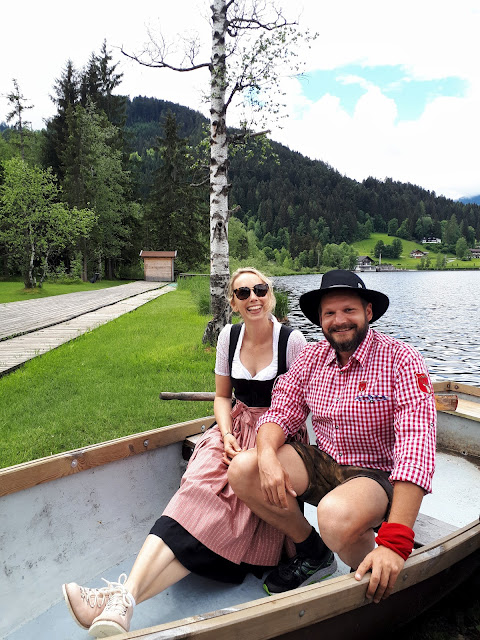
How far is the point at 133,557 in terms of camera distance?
3.11m

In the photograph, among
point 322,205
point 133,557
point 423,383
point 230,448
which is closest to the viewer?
point 423,383

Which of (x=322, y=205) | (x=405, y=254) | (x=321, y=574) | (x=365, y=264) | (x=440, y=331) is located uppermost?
(x=322, y=205)

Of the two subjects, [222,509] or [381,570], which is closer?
[381,570]

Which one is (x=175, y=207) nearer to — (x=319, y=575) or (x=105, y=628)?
(x=319, y=575)

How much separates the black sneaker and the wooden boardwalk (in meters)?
6.85

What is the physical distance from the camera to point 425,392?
224 centimetres

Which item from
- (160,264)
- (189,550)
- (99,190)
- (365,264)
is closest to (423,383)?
(189,550)

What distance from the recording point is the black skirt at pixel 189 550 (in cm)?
240

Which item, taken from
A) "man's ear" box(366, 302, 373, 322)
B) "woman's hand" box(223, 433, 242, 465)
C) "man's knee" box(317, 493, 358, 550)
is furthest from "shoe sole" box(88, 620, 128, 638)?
"man's ear" box(366, 302, 373, 322)

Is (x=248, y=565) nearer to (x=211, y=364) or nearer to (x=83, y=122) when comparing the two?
A: (x=211, y=364)

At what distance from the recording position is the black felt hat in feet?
8.00

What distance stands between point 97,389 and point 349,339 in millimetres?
6075

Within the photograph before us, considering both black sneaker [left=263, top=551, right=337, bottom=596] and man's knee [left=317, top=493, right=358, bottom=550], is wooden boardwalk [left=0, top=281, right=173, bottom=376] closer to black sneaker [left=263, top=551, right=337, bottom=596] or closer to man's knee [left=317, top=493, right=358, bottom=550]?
black sneaker [left=263, top=551, right=337, bottom=596]

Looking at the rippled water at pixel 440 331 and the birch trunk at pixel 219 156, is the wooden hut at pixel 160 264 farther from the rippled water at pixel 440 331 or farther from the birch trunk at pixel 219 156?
the birch trunk at pixel 219 156
